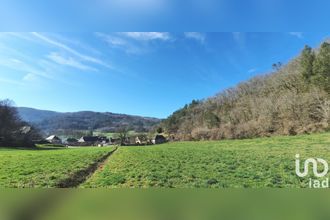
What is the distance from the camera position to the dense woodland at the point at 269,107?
646 centimetres

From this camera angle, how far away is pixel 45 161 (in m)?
6.32

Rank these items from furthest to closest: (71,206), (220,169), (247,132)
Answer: (247,132) < (220,169) < (71,206)

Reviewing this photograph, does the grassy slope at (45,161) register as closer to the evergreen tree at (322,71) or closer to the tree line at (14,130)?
the tree line at (14,130)

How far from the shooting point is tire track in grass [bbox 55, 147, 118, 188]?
5029mm

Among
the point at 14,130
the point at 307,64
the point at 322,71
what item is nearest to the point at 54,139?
the point at 14,130

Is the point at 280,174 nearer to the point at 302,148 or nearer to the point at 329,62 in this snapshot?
the point at 302,148

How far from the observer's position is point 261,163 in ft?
21.0

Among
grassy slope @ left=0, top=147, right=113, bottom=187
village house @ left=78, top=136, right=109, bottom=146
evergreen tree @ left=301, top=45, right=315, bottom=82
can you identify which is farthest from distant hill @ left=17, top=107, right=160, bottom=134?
evergreen tree @ left=301, top=45, right=315, bottom=82

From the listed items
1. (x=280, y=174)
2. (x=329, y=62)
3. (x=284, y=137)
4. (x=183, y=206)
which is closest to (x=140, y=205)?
(x=183, y=206)

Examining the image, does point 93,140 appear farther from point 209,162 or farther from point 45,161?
point 209,162

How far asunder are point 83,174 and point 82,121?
97cm

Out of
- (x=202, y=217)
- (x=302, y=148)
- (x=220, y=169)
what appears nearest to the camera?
(x=202, y=217)

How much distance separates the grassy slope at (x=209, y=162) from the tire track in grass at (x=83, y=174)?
0.52ft

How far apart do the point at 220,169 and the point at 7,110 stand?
4580 millimetres
